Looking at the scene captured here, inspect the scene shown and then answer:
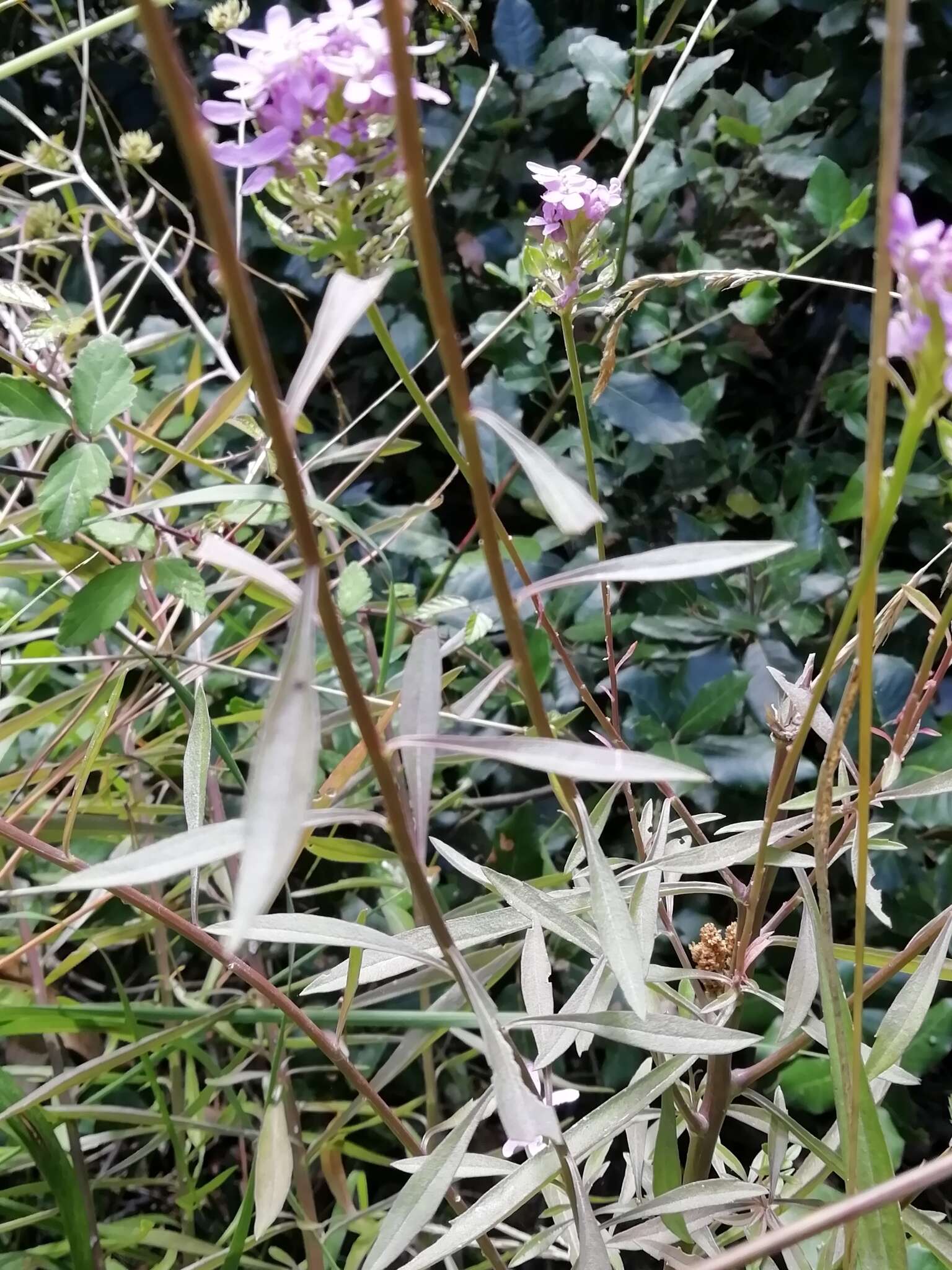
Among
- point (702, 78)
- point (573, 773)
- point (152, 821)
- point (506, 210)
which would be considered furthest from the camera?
point (506, 210)

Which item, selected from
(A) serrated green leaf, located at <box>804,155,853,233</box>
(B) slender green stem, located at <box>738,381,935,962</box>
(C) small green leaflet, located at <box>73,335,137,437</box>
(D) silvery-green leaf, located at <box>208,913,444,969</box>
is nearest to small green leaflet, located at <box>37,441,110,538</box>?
(C) small green leaflet, located at <box>73,335,137,437</box>

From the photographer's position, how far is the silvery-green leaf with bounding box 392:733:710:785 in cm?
16

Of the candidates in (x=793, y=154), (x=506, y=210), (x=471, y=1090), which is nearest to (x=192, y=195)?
(x=506, y=210)

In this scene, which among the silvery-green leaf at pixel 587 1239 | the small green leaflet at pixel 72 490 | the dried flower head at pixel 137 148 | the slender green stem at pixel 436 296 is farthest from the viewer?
the dried flower head at pixel 137 148

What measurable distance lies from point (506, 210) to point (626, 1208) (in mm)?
718

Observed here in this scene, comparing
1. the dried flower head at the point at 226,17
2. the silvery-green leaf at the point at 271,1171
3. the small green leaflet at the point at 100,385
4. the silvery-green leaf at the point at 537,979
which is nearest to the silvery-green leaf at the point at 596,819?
the silvery-green leaf at the point at 537,979

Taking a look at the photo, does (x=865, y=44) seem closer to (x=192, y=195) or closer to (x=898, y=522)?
(x=898, y=522)

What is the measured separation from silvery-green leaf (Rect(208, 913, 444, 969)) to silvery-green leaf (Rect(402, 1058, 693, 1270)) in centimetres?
7

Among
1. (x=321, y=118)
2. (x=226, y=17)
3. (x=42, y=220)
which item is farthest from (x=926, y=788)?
(x=42, y=220)

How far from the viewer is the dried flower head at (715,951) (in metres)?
0.31

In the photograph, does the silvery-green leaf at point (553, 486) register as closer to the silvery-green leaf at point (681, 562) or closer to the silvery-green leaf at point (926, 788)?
the silvery-green leaf at point (681, 562)

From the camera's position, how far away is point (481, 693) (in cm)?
25

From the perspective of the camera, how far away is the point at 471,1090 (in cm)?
53

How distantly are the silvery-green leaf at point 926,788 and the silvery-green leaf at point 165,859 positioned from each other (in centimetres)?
22
